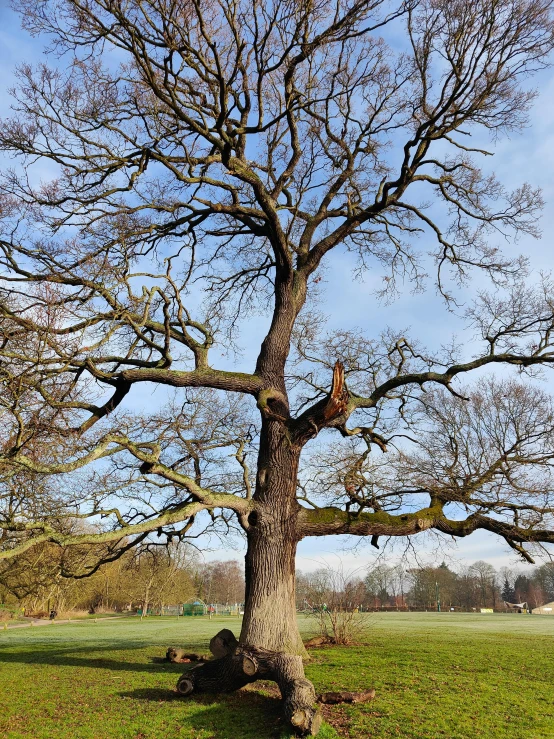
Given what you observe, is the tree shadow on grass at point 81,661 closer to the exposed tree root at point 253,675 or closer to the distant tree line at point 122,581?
the distant tree line at point 122,581

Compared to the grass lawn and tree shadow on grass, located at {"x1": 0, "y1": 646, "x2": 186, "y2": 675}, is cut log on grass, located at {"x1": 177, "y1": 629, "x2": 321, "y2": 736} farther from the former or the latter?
tree shadow on grass, located at {"x1": 0, "y1": 646, "x2": 186, "y2": 675}

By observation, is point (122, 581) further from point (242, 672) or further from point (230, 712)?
point (230, 712)

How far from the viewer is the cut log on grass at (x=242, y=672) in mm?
7816

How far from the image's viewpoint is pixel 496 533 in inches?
493

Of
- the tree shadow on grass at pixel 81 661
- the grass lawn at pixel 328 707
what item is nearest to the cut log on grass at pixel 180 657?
the tree shadow on grass at pixel 81 661

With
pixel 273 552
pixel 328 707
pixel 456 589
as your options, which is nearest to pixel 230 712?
pixel 328 707

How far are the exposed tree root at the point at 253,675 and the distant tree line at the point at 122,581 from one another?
374 cm

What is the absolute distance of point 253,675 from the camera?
886 centimetres

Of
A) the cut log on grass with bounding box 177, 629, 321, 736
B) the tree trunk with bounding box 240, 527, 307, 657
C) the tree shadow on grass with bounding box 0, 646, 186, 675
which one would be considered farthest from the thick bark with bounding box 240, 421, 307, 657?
the tree shadow on grass with bounding box 0, 646, 186, 675

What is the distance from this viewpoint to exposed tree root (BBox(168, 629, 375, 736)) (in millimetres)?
7505

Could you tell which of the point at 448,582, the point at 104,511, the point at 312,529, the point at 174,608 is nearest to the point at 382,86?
the point at 312,529

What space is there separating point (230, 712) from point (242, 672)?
28.9 inches

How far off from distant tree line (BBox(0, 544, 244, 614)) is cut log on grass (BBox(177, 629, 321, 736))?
3708 millimetres

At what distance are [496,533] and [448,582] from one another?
54040mm
